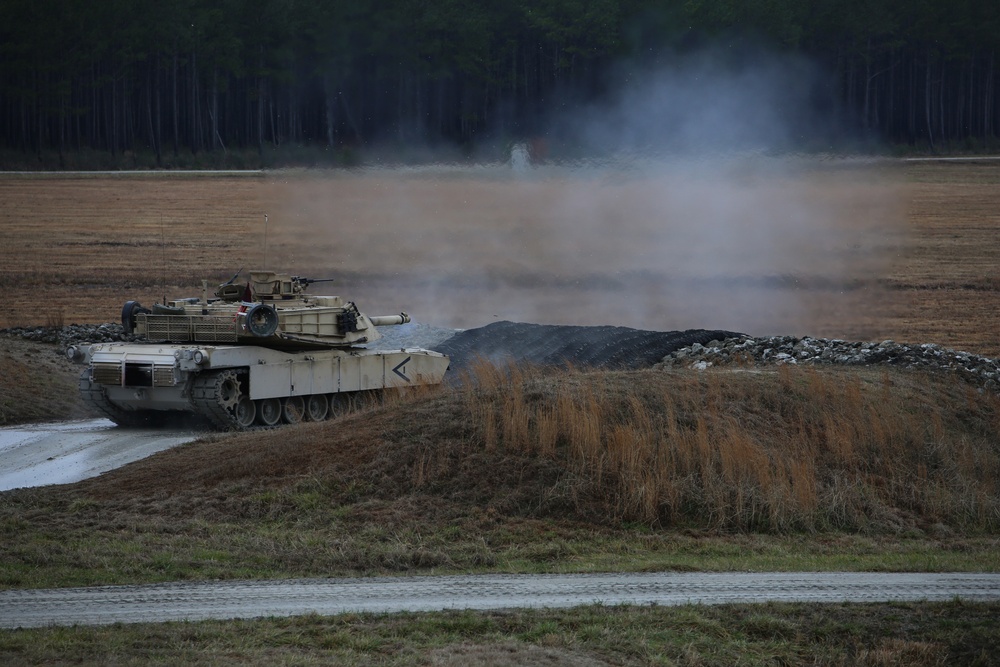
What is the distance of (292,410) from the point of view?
70.2 ft

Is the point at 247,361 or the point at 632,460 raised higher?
the point at 247,361

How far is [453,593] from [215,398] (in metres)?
10.7

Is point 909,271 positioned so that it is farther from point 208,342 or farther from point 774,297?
point 208,342

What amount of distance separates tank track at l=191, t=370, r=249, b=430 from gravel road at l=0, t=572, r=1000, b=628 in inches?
387

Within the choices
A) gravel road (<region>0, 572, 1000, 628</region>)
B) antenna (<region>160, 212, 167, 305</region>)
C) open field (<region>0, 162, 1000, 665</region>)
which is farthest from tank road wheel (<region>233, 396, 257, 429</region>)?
antenna (<region>160, 212, 167, 305</region>)

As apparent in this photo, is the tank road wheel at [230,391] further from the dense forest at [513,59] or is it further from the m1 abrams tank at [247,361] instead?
the dense forest at [513,59]

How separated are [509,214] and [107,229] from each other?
12945 millimetres

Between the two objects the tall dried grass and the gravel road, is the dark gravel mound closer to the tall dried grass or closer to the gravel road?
the tall dried grass

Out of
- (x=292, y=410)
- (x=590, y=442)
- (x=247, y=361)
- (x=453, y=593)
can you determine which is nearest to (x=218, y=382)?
Result: (x=247, y=361)

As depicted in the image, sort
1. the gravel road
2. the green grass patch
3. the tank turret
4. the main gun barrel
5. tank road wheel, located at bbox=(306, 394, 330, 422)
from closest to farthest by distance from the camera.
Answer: the green grass patch < the gravel road < the tank turret < tank road wheel, located at bbox=(306, 394, 330, 422) < the main gun barrel

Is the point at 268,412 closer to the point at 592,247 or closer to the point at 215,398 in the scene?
the point at 215,398

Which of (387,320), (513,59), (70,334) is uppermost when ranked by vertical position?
(513,59)

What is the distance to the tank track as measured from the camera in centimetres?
1962

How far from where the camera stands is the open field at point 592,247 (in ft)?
91.3
